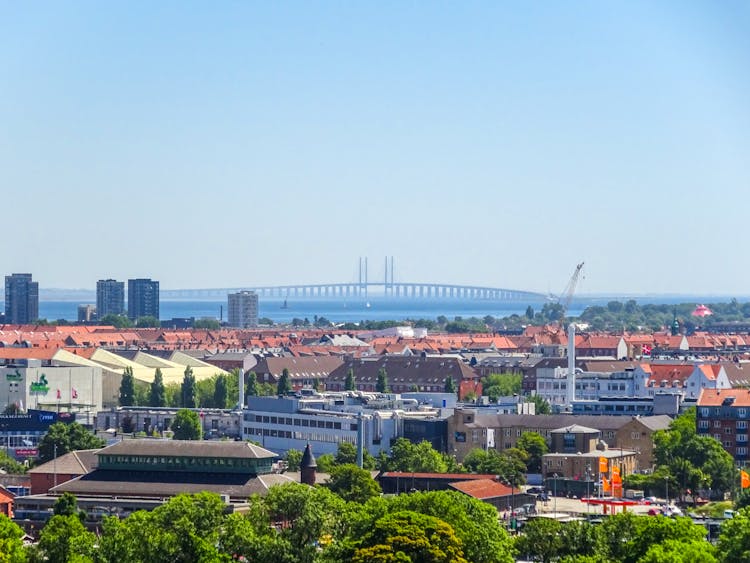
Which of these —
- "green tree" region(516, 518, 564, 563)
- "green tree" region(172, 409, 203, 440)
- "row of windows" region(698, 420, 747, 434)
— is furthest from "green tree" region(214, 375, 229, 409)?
"green tree" region(516, 518, 564, 563)

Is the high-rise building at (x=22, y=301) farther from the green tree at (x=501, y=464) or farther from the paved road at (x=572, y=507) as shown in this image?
the paved road at (x=572, y=507)

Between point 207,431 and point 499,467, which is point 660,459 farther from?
point 207,431

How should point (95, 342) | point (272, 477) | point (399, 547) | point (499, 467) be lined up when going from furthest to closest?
point (95, 342)
point (499, 467)
point (272, 477)
point (399, 547)

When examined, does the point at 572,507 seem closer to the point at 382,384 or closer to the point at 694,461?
the point at 694,461

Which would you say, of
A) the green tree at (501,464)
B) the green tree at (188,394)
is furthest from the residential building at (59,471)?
the green tree at (188,394)

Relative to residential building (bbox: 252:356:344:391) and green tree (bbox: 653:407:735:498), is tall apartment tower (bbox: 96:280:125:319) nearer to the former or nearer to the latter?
residential building (bbox: 252:356:344:391)

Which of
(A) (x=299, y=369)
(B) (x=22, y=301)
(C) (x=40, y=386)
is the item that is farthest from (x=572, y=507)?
(B) (x=22, y=301)

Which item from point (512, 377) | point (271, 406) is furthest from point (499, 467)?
point (512, 377)
